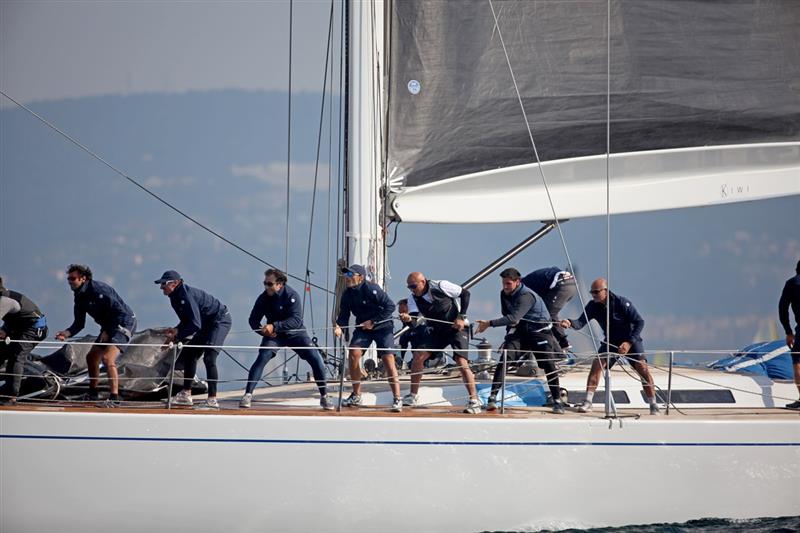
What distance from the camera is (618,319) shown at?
7.67 meters

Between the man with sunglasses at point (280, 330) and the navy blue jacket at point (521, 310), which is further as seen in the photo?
the navy blue jacket at point (521, 310)

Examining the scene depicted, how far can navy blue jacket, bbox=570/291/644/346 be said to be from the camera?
761cm

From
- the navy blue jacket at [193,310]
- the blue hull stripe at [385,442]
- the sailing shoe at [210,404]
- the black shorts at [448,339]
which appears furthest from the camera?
the black shorts at [448,339]

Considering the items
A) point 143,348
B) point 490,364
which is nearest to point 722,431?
point 490,364

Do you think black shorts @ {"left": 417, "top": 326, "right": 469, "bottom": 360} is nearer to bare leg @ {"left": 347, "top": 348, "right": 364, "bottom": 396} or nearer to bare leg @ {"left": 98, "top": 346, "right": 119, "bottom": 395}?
bare leg @ {"left": 347, "top": 348, "right": 364, "bottom": 396}

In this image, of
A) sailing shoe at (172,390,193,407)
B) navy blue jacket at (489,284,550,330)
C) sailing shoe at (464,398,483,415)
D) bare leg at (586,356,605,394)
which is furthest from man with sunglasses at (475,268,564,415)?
sailing shoe at (172,390,193,407)

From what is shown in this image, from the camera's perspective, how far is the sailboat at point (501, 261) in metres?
6.66

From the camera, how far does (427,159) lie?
336 inches

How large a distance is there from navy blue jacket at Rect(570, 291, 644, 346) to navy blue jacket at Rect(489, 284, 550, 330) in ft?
1.21

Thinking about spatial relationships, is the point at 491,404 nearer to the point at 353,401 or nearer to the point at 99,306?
the point at 353,401

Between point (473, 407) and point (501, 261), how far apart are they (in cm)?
240

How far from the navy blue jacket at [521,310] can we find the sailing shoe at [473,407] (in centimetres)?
57

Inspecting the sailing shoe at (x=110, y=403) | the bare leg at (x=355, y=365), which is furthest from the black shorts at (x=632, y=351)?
the sailing shoe at (x=110, y=403)

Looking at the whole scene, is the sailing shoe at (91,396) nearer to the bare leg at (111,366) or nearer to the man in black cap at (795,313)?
the bare leg at (111,366)
